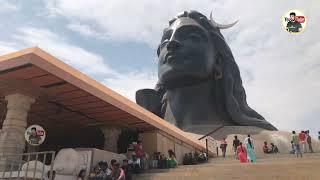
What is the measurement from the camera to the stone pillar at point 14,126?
8.25 m

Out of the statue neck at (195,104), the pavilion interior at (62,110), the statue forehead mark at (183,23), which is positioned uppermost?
the statue forehead mark at (183,23)

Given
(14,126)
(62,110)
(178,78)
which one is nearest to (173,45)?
(178,78)

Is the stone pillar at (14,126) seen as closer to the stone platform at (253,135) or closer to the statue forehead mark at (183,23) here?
the stone platform at (253,135)

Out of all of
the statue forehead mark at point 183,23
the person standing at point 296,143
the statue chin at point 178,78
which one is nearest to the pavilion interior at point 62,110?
the person standing at point 296,143

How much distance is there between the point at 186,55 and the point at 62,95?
56.1 feet

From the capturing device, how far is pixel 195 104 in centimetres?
2609

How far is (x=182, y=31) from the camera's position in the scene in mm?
25750

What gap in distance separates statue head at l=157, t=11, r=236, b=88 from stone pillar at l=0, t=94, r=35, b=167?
17094 millimetres

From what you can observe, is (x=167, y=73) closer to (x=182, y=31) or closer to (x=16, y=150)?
(x=182, y=31)

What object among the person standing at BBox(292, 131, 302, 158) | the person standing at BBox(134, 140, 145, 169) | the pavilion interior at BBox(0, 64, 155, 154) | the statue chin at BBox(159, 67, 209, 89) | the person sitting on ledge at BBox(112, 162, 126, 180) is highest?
the statue chin at BBox(159, 67, 209, 89)

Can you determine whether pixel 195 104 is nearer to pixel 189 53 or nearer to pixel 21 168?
pixel 189 53

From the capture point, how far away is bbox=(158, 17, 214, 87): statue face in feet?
82.5

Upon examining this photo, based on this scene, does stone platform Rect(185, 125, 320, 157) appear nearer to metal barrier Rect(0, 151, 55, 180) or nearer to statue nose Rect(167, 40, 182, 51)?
statue nose Rect(167, 40, 182, 51)

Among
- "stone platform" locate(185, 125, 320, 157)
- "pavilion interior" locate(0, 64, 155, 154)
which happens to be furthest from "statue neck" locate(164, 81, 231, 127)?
"pavilion interior" locate(0, 64, 155, 154)
